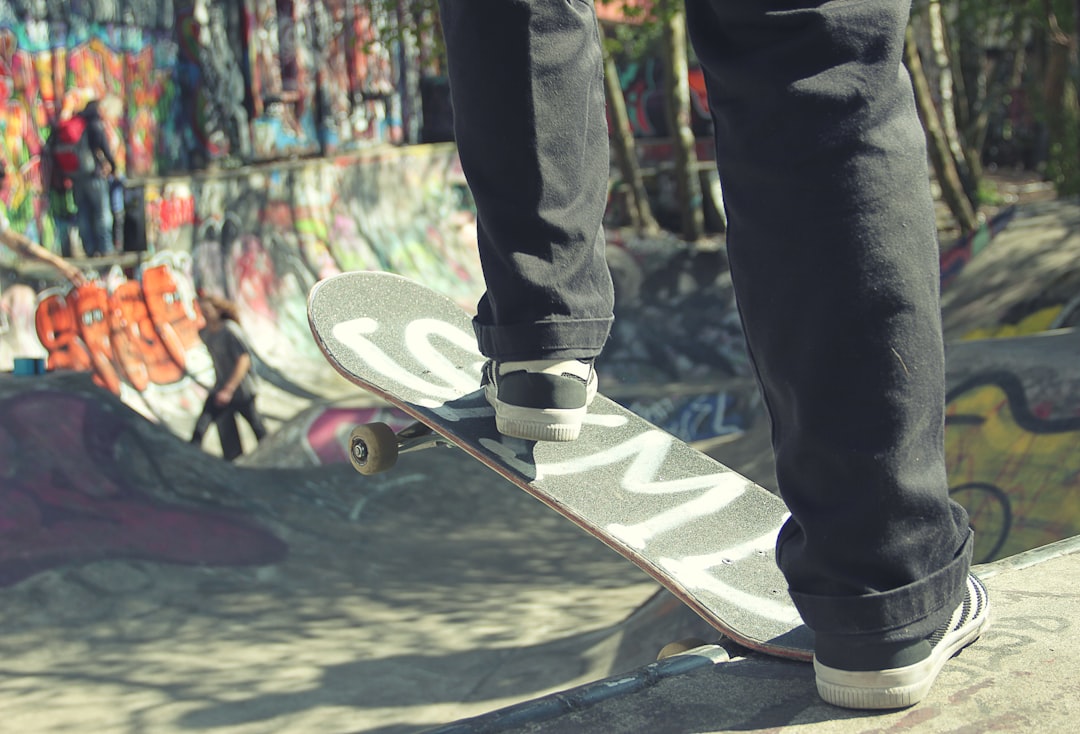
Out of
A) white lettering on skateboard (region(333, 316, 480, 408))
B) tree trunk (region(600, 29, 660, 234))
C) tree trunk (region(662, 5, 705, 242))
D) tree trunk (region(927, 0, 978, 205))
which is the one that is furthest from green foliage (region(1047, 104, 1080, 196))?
white lettering on skateboard (region(333, 316, 480, 408))

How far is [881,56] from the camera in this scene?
1.03m

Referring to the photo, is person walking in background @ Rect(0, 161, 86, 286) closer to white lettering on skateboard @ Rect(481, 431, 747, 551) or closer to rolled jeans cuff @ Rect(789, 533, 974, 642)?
white lettering on skateboard @ Rect(481, 431, 747, 551)

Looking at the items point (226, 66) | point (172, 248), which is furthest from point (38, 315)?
point (226, 66)

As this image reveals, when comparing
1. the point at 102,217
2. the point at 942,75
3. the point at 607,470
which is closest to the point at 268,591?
the point at 607,470

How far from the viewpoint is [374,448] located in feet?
6.50

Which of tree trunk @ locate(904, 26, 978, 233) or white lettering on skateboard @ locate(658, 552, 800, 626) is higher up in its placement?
tree trunk @ locate(904, 26, 978, 233)

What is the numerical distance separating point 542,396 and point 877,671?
68 cm

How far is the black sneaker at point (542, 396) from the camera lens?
5.16ft

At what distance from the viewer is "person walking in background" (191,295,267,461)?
9.21 m

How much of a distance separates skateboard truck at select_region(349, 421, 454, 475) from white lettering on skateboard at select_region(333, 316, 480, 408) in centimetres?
8

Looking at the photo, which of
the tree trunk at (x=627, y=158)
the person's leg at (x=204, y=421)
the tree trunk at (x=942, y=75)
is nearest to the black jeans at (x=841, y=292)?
the person's leg at (x=204, y=421)

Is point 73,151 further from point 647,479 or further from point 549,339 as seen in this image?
point 549,339

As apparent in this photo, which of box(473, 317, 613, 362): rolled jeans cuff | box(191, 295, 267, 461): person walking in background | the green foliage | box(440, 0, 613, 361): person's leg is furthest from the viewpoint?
the green foliage

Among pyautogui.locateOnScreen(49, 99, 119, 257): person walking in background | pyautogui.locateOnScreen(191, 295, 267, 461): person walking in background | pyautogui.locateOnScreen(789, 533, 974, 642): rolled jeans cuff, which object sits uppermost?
pyautogui.locateOnScreen(49, 99, 119, 257): person walking in background
